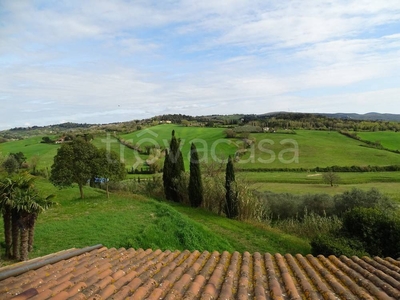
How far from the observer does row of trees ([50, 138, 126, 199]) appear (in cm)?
2059

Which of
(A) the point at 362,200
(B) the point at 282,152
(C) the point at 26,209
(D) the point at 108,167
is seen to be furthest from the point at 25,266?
(B) the point at 282,152

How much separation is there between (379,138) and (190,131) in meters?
41.6

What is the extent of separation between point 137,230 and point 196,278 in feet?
30.7

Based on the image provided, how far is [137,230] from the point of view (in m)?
13.3

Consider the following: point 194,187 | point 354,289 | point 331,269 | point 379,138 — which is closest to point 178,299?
point 354,289

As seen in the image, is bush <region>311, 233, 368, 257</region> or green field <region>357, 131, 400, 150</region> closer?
bush <region>311, 233, 368, 257</region>

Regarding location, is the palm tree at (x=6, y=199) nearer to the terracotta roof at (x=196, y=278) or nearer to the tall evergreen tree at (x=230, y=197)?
the terracotta roof at (x=196, y=278)

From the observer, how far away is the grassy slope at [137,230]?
12039mm

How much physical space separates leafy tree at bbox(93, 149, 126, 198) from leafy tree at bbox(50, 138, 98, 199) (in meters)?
0.35

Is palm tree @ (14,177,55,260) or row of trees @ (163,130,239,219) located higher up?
palm tree @ (14,177,55,260)

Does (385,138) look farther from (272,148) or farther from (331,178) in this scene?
(331,178)

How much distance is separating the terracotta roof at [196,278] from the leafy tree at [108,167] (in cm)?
1618

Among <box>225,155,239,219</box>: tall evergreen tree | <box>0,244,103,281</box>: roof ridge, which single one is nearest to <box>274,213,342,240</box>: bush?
<box>225,155,239,219</box>: tall evergreen tree

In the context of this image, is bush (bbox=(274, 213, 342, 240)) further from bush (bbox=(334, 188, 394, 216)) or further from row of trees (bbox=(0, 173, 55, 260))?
row of trees (bbox=(0, 173, 55, 260))
